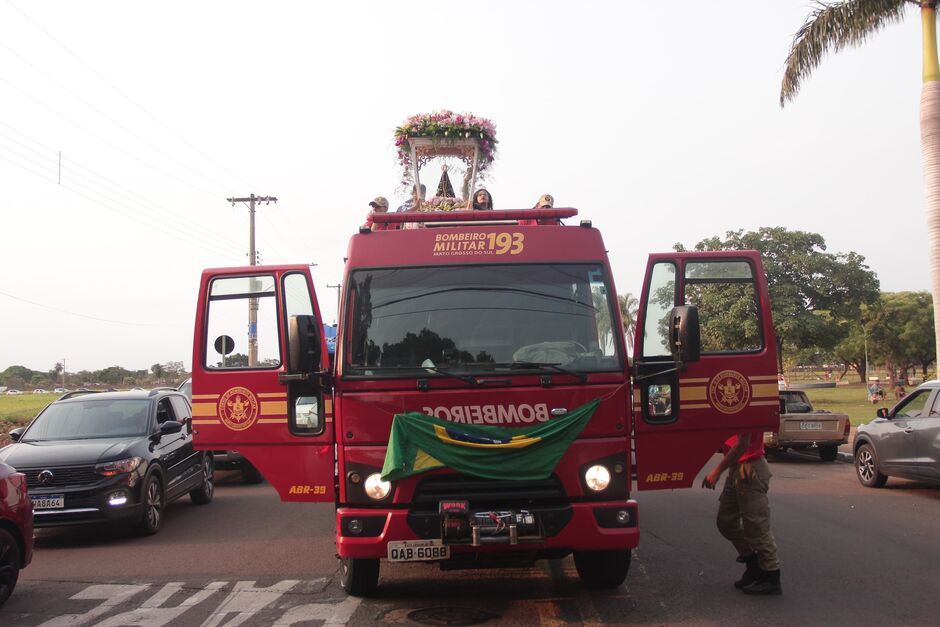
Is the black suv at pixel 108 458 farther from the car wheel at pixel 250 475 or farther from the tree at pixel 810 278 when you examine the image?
the tree at pixel 810 278

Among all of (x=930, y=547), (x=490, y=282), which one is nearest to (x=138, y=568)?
(x=490, y=282)

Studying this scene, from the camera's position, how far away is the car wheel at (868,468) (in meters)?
13.0

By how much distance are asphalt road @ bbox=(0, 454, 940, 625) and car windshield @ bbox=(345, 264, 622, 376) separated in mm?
1798

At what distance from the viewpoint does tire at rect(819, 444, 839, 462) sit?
17.6 meters

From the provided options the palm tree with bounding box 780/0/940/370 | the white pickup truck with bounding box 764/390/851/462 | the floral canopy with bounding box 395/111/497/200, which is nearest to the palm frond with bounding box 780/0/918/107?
the palm tree with bounding box 780/0/940/370

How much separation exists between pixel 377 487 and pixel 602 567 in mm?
1956

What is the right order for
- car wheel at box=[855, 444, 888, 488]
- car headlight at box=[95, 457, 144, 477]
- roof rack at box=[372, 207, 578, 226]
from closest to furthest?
roof rack at box=[372, 207, 578, 226]
car headlight at box=[95, 457, 144, 477]
car wheel at box=[855, 444, 888, 488]

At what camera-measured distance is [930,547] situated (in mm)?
8492

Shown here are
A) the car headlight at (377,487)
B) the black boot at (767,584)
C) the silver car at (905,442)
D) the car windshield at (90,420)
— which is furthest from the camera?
the silver car at (905,442)

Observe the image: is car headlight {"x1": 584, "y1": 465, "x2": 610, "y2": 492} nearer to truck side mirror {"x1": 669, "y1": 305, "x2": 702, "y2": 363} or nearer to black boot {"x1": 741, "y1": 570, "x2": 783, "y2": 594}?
truck side mirror {"x1": 669, "y1": 305, "x2": 702, "y2": 363}

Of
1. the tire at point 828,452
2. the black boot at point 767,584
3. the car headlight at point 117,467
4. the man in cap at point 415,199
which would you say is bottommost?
the tire at point 828,452

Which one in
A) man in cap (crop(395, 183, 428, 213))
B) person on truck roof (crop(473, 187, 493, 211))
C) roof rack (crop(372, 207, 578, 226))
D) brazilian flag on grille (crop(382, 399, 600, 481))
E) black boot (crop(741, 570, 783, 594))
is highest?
man in cap (crop(395, 183, 428, 213))

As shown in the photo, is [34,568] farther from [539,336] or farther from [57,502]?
[539,336]

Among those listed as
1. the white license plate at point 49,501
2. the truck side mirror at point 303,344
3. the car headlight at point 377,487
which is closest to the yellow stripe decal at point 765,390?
the car headlight at point 377,487
